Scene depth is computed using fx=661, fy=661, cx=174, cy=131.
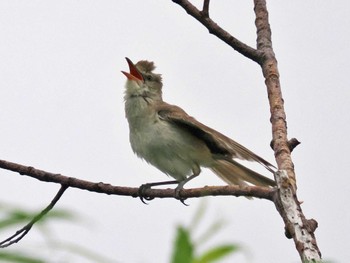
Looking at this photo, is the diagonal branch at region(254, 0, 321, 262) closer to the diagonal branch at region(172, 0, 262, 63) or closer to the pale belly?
the diagonal branch at region(172, 0, 262, 63)

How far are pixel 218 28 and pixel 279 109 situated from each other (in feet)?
3.15

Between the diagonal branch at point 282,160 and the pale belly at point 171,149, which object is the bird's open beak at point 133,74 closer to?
the pale belly at point 171,149

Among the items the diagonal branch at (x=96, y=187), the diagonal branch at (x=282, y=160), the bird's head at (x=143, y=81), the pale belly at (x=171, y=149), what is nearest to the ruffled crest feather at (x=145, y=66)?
the bird's head at (x=143, y=81)

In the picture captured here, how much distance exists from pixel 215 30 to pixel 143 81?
2838 millimetres

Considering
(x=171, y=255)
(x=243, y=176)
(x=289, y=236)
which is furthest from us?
(x=243, y=176)

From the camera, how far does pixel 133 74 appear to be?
23.4 feet

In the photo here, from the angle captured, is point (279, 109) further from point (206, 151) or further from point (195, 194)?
point (206, 151)

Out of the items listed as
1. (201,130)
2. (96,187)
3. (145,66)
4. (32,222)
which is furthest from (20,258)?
(145,66)

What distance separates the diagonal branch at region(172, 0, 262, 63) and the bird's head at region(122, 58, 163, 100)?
2.58m

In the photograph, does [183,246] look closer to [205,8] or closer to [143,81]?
[205,8]

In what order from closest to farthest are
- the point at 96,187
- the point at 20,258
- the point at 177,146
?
1. the point at 20,258
2. the point at 96,187
3. the point at 177,146

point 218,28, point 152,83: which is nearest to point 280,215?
point 218,28

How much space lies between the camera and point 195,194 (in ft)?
11.9

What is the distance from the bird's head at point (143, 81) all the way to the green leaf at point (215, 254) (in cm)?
616
